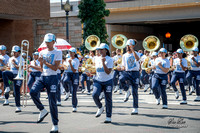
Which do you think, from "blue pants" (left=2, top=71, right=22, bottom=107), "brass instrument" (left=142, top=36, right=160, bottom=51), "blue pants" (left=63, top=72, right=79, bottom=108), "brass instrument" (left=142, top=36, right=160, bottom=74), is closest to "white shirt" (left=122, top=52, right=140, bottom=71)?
"blue pants" (left=63, top=72, right=79, bottom=108)

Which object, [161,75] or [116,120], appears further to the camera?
[161,75]

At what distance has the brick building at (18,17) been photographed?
80.6 feet

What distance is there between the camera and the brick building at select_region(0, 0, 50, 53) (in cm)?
2456

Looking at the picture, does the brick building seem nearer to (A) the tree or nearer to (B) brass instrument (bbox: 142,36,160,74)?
(A) the tree

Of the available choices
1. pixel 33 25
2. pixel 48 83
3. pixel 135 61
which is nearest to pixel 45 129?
pixel 48 83

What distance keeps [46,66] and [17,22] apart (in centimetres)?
2021

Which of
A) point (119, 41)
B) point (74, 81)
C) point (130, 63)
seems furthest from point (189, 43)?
point (74, 81)

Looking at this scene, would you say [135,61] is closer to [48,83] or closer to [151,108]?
[151,108]

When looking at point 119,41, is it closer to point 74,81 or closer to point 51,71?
point 74,81

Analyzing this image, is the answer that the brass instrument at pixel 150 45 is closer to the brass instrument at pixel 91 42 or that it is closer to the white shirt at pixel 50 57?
the brass instrument at pixel 91 42

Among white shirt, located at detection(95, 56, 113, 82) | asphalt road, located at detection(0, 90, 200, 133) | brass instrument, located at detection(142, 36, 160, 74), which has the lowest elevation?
asphalt road, located at detection(0, 90, 200, 133)

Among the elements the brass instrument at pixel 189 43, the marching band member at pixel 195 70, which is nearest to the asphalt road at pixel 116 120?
the marching band member at pixel 195 70

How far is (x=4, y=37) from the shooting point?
2773 cm

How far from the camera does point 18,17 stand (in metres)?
26.9
